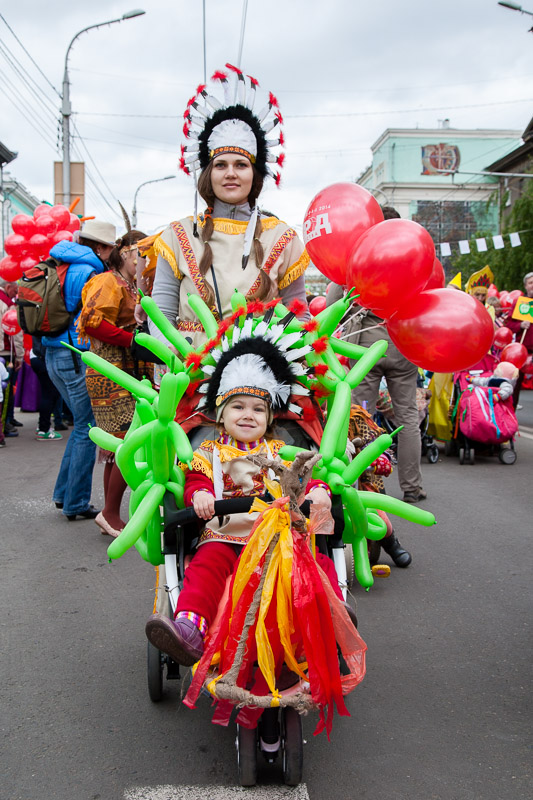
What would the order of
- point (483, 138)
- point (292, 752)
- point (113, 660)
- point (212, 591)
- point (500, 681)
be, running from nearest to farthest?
point (292, 752) < point (212, 591) < point (500, 681) < point (113, 660) < point (483, 138)

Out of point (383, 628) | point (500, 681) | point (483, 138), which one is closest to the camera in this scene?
point (500, 681)

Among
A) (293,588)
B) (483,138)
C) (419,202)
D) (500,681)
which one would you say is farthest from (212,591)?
(483,138)

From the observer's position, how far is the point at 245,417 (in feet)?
10.1

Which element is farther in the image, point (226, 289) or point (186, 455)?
point (226, 289)

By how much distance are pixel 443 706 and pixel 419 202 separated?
290ft

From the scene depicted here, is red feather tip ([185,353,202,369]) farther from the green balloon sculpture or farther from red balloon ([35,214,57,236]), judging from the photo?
red balloon ([35,214,57,236])

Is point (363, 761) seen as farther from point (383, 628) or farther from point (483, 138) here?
point (483, 138)

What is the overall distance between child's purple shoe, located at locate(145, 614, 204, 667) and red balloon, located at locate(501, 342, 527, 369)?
7.98 meters

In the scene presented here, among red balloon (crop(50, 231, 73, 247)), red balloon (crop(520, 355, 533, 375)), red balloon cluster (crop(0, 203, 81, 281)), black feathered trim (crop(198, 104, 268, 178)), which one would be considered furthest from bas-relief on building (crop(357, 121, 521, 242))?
black feathered trim (crop(198, 104, 268, 178))

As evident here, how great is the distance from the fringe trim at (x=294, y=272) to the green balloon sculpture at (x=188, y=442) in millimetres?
472

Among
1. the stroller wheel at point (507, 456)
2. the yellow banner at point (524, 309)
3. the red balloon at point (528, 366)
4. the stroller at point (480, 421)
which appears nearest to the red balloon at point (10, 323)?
the stroller at point (480, 421)

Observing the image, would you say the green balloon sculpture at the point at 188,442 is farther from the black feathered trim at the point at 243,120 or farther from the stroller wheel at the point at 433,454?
the stroller wheel at the point at 433,454

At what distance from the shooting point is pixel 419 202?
3408 inches

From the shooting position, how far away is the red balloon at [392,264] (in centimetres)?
322
